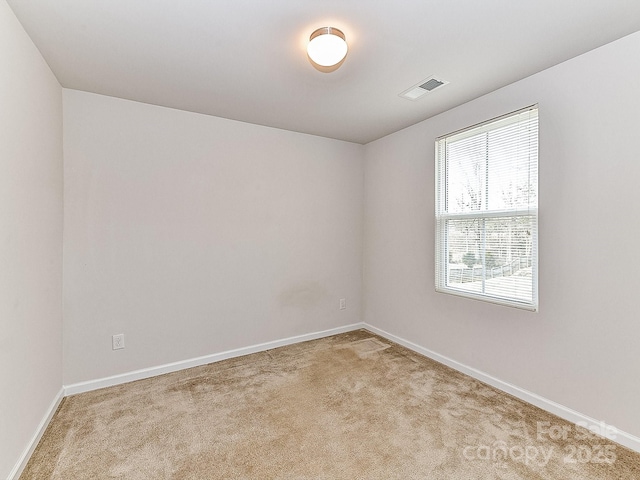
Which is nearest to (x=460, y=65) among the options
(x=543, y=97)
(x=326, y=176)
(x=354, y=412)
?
(x=543, y=97)

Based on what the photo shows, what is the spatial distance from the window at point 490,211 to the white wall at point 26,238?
120 inches

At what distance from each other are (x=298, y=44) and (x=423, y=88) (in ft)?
3.64

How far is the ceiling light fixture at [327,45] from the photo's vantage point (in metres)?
1.68

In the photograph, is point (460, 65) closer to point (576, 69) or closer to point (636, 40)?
point (576, 69)

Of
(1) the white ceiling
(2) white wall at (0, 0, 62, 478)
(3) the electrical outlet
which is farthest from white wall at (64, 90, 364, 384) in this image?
(1) the white ceiling

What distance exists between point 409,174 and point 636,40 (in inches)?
71.7

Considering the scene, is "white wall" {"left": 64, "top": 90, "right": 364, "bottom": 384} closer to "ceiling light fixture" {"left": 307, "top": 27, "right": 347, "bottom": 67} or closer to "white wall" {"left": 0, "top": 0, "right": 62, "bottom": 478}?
"white wall" {"left": 0, "top": 0, "right": 62, "bottom": 478}

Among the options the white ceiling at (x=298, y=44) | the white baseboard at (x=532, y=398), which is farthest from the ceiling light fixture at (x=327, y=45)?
the white baseboard at (x=532, y=398)

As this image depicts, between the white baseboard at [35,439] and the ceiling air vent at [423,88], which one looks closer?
the white baseboard at [35,439]

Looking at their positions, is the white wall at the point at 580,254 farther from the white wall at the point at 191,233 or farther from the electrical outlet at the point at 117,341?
the electrical outlet at the point at 117,341

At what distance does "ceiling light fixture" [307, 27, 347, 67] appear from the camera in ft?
5.51

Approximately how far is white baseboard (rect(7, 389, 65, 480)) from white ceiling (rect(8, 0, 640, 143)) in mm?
2357

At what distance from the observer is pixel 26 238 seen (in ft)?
5.76

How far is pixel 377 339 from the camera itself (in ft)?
11.8
